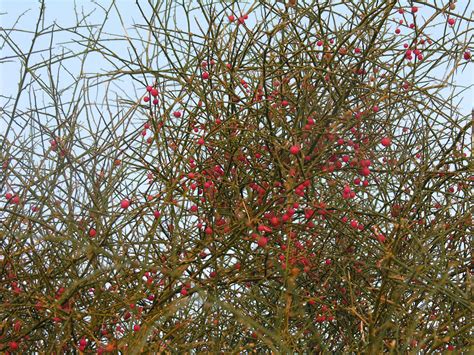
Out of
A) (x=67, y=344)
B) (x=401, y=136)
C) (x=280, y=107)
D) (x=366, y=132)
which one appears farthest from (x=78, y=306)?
(x=401, y=136)

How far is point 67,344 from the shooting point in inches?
135

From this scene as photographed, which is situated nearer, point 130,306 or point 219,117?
point 130,306

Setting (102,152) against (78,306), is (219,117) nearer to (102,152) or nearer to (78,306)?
(102,152)

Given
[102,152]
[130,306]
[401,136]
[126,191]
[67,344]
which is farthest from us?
[401,136]

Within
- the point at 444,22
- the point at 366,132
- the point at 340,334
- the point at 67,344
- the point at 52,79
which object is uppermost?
the point at 52,79

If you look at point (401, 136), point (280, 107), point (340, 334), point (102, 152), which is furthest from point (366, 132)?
point (102, 152)

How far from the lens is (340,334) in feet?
12.9

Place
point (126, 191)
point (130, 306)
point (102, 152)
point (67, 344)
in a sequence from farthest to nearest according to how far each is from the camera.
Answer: point (126, 191), point (102, 152), point (67, 344), point (130, 306)

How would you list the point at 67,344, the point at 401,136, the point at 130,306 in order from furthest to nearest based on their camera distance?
the point at 401,136, the point at 67,344, the point at 130,306

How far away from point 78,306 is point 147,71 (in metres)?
1.31

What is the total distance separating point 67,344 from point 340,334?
146 cm

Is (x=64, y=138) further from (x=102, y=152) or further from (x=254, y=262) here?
(x=254, y=262)

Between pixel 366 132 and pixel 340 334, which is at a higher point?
pixel 366 132

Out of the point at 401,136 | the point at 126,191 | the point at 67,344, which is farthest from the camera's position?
the point at 401,136
